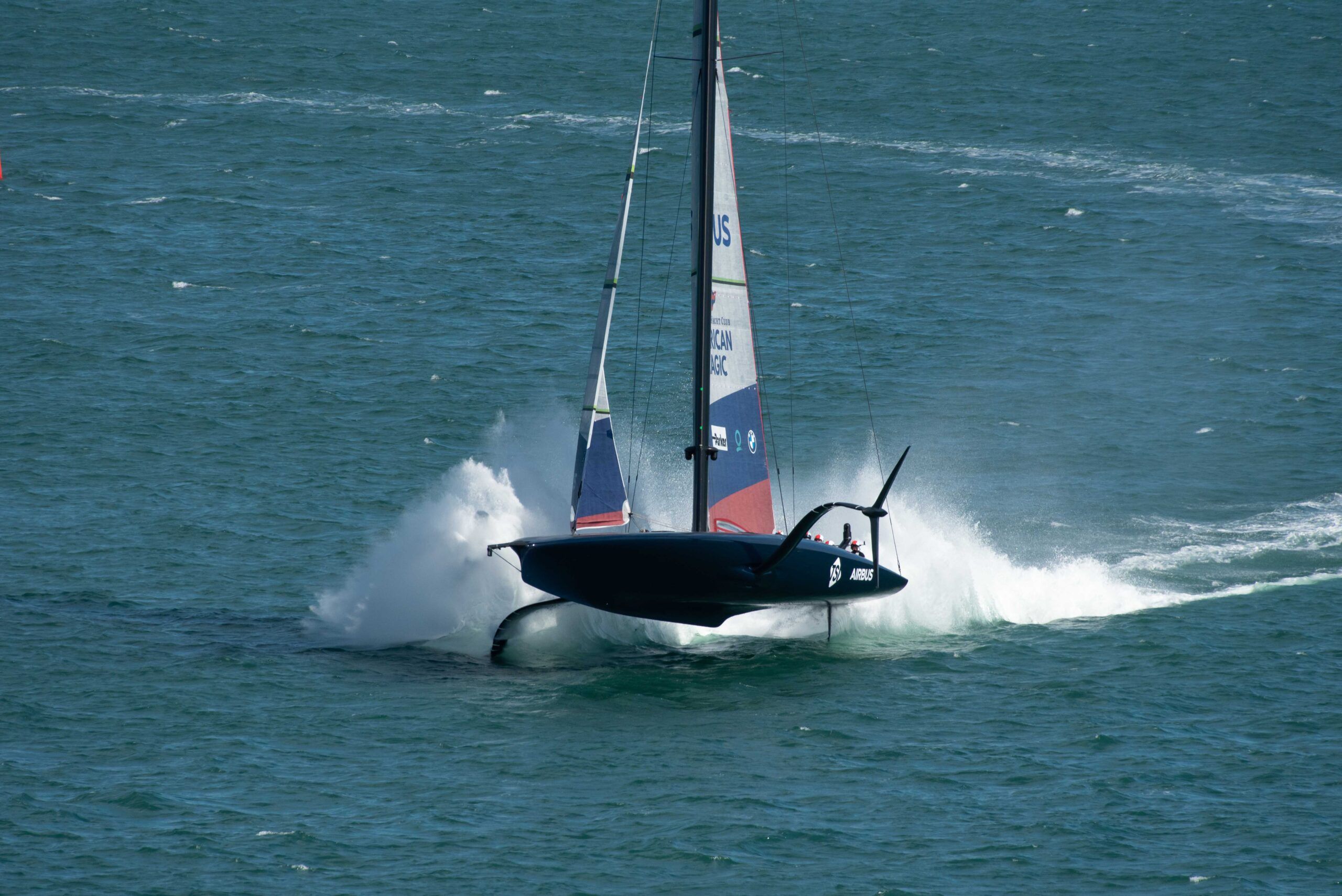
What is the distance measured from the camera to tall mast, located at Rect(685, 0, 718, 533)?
2578cm

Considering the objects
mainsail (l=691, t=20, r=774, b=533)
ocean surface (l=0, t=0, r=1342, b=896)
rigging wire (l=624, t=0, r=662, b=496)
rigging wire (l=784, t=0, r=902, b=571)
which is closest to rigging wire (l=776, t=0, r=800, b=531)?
ocean surface (l=0, t=0, r=1342, b=896)

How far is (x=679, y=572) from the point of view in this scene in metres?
24.9

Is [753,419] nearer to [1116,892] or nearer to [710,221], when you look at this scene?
[710,221]

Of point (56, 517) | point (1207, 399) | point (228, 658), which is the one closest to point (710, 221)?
point (228, 658)

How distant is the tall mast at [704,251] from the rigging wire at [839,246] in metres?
3.43

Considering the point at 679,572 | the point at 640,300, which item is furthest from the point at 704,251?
the point at 640,300

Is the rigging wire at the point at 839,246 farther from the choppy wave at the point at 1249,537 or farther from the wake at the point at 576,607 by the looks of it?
the choppy wave at the point at 1249,537

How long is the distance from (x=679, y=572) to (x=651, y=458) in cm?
1384

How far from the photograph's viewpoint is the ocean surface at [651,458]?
72.9ft

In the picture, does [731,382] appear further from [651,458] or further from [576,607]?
[651,458]

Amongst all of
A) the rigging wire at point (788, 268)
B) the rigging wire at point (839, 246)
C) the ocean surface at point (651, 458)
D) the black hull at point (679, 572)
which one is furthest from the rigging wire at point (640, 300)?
the black hull at point (679, 572)

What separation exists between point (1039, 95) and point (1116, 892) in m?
67.7

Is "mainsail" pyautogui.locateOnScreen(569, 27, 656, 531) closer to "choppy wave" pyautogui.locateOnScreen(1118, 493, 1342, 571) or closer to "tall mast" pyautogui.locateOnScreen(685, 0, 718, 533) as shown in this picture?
"tall mast" pyautogui.locateOnScreen(685, 0, 718, 533)

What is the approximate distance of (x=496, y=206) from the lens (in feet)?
213
